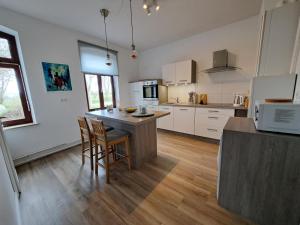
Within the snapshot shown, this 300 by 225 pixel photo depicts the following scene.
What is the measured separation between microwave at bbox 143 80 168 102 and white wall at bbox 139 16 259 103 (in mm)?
288

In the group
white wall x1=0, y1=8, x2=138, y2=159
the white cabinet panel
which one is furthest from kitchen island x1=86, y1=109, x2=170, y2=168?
the white cabinet panel

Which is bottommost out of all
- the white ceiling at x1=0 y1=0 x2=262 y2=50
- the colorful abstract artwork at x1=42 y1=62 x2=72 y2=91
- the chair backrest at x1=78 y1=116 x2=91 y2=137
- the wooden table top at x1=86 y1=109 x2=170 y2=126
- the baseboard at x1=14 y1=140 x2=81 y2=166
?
the baseboard at x1=14 y1=140 x2=81 y2=166

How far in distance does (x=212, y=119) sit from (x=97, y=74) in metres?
3.26

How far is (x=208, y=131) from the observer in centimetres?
303

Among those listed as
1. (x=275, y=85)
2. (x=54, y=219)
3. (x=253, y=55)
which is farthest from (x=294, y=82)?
(x=54, y=219)

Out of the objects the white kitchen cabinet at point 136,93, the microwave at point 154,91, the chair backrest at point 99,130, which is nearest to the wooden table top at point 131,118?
the chair backrest at point 99,130

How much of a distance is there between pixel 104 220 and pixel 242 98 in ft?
10.6

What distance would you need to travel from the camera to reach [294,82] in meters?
1.55

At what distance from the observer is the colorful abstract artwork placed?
2660mm

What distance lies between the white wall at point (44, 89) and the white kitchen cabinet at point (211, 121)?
115 inches

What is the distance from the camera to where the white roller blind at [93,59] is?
3227 millimetres

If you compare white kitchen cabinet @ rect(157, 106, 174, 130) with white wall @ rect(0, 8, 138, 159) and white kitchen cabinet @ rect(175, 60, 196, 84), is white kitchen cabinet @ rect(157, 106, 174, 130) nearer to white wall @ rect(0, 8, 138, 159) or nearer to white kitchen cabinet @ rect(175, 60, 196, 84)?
white kitchen cabinet @ rect(175, 60, 196, 84)

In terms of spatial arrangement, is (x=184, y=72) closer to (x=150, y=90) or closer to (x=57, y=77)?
(x=150, y=90)

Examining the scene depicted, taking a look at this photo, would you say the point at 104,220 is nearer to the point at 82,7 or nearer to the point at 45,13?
the point at 82,7
